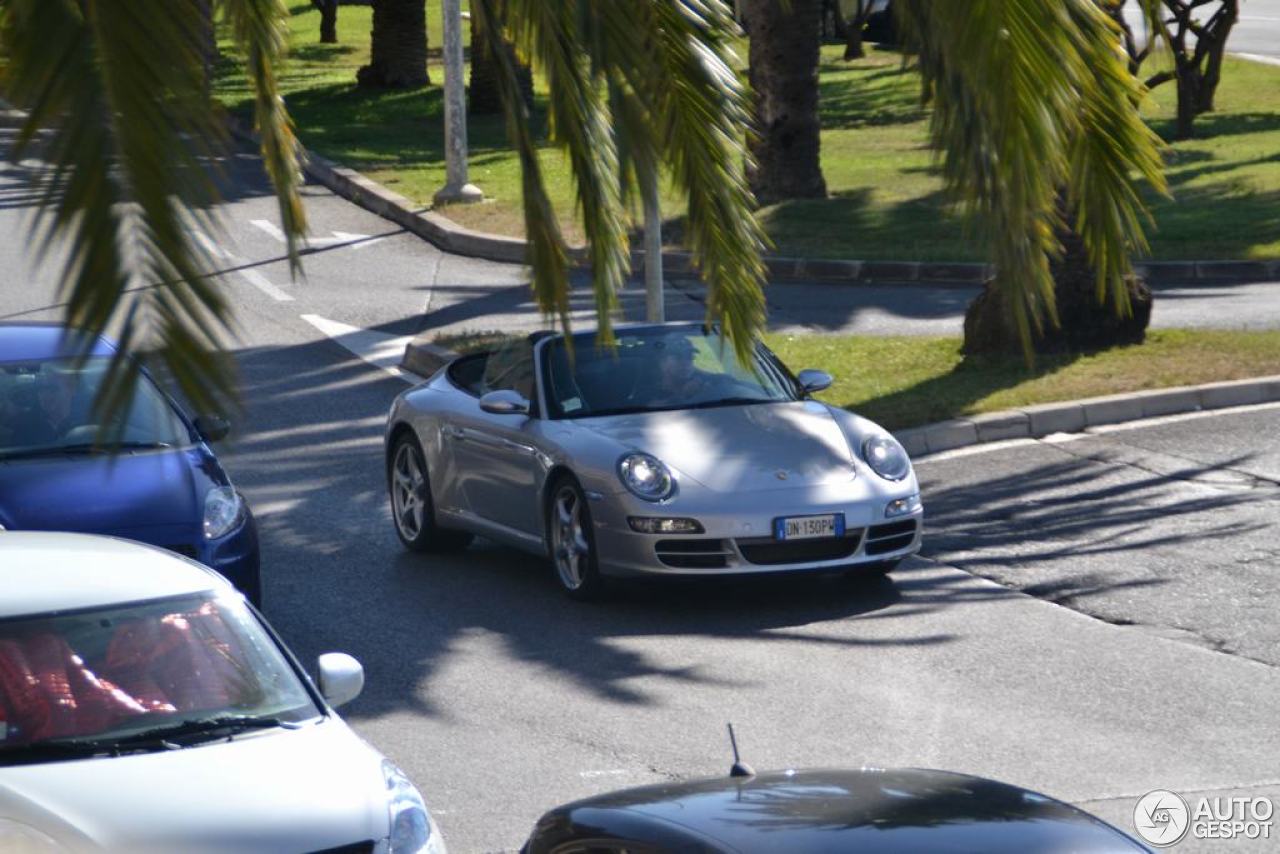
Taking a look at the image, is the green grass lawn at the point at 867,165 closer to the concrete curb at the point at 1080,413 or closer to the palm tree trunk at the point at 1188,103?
the palm tree trunk at the point at 1188,103

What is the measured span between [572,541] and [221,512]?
2.09m

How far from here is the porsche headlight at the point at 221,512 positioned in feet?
29.0

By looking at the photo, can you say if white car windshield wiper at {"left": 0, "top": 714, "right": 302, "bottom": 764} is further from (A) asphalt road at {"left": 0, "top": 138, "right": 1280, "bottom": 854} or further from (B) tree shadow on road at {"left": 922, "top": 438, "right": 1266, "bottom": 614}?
(B) tree shadow on road at {"left": 922, "top": 438, "right": 1266, "bottom": 614}

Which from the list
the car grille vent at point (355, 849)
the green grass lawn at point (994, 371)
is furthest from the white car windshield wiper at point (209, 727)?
the green grass lawn at point (994, 371)

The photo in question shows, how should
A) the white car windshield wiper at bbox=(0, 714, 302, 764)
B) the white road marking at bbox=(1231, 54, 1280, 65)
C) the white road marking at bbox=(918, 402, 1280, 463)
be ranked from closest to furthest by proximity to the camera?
the white car windshield wiper at bbox=(0, 714, 302, 764)
the white road marking at bbox=(918, 402, 1280, 463)
the white road marking at bbox=(1231, 54, 1280, 65)

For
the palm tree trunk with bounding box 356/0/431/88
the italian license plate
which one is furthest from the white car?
the palm tree trunk with bounding box 356/0/431/88

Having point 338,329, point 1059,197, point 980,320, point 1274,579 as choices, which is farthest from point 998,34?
point 338,329

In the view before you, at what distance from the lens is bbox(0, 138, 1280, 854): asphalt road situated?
7219 mm

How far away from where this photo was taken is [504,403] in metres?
10.5

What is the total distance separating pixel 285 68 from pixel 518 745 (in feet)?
14.9

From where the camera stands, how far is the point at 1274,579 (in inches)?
386

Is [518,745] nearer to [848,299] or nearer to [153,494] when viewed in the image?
[153,494]

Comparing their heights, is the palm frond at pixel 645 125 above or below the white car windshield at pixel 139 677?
above

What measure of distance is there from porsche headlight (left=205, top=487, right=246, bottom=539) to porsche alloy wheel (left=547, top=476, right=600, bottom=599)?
74.7 inches
